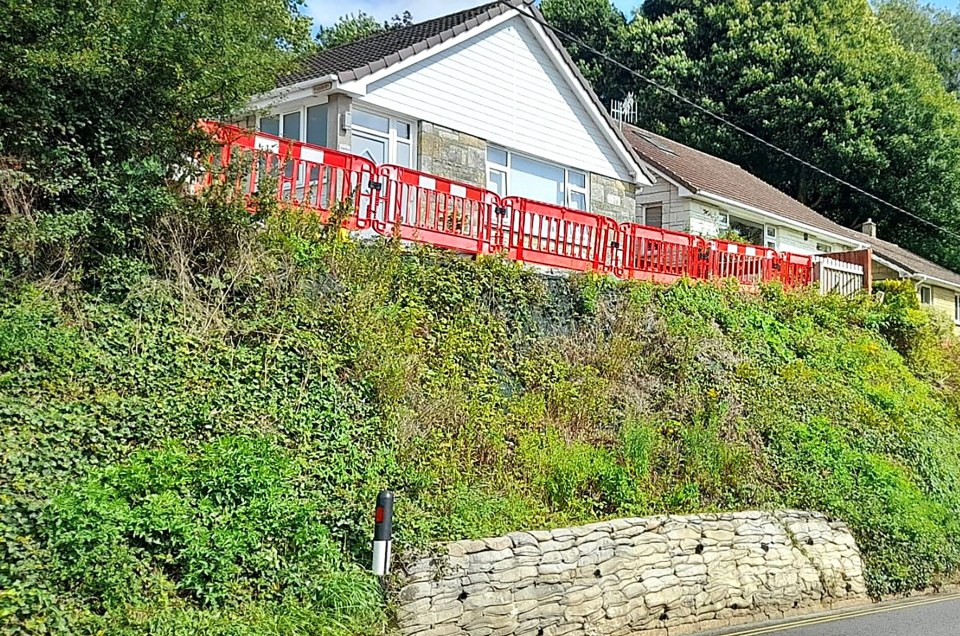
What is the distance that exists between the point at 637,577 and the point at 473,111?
11778 mm

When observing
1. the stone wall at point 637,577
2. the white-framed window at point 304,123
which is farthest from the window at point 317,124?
the stone wall at point 637,577

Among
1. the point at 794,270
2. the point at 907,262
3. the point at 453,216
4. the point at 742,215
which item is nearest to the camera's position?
the point at 453,216

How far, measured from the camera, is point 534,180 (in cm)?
2080

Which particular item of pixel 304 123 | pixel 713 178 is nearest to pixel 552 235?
pixel 304 123

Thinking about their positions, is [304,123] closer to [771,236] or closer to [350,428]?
[350,428]

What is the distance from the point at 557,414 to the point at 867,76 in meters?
34.3

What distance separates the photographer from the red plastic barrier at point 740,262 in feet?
61.1

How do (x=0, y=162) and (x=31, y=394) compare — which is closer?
(x=31, y=394)

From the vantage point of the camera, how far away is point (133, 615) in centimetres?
650

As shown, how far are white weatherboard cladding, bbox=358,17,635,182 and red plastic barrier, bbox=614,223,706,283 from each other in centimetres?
438

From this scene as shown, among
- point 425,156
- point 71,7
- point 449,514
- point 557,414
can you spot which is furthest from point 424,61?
point 449,514

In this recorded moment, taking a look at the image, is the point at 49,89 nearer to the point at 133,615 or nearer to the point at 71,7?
the point at 71,7

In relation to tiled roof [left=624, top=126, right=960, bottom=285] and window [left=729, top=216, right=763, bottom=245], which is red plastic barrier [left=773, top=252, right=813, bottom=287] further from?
window [left=729, top=216, right=763, bottom=245]

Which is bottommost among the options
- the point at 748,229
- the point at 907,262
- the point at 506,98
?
the point at 907,262
